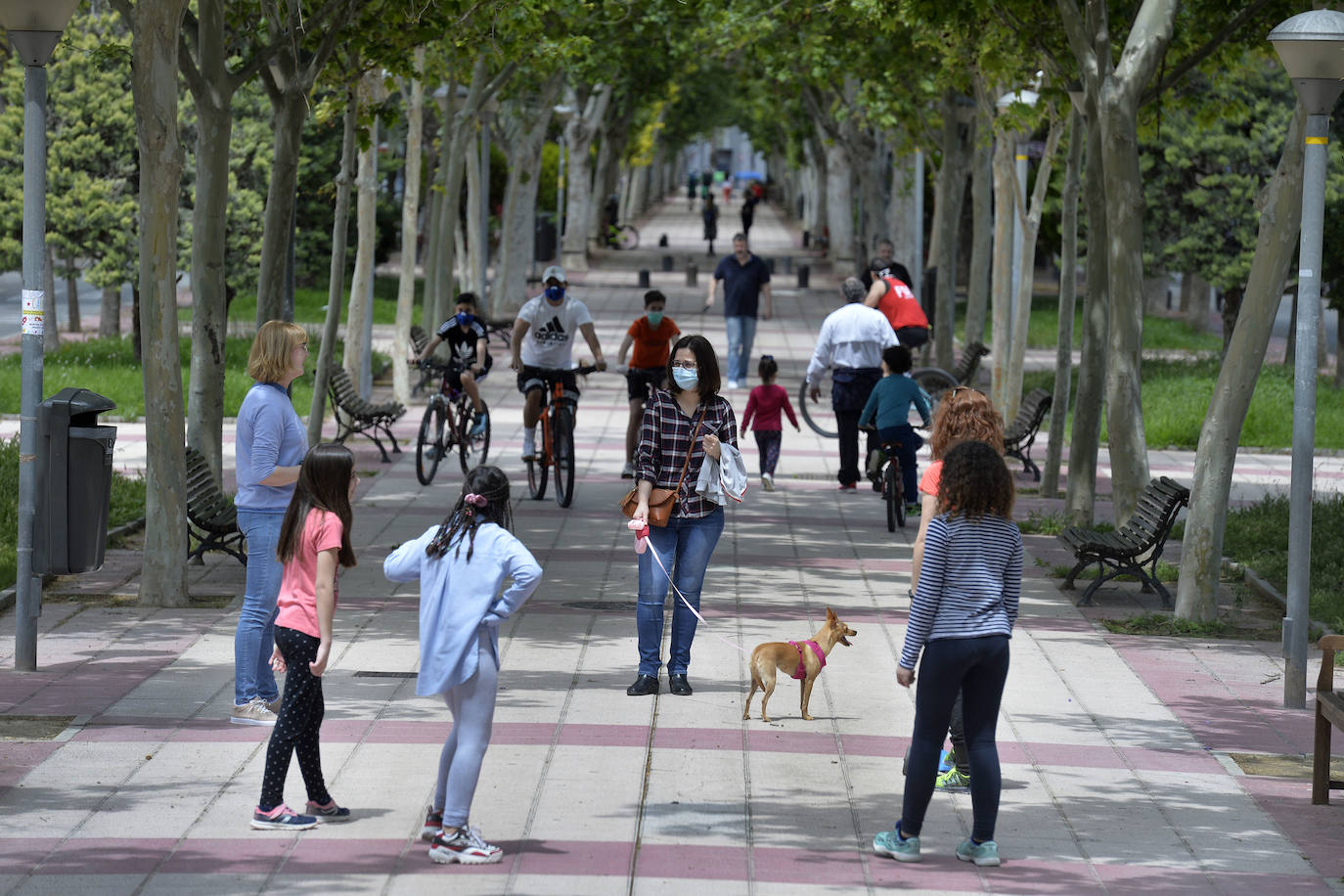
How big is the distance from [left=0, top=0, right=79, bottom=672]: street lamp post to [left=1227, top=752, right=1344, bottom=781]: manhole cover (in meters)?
5.58

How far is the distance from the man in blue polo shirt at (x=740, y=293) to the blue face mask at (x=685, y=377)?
1399 centimetres

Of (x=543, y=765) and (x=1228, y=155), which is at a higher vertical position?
(x=1228, y=155)

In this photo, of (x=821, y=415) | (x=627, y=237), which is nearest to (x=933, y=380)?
(x=821, y=415)

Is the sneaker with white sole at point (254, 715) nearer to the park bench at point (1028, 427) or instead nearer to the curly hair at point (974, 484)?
the curly hair at point (974, 484)

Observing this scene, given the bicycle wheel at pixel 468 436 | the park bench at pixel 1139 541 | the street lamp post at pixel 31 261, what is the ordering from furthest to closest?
1. the bicycle wheel at pixel 468 436
2. the park bench at pixel 1139 541
3. the street lamp post at pixel 31 261

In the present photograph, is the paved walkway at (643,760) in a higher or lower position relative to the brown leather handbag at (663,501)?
lower

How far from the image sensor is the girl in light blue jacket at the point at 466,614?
19.7ft

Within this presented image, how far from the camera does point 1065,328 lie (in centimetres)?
1609

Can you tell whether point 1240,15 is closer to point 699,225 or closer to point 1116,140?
point 1116,140

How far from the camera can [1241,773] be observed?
772cm

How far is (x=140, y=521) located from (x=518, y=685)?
548 cm

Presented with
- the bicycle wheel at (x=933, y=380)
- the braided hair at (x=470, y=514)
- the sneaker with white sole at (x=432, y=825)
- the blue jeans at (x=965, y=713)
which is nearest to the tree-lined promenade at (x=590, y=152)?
the bicycle wheel at (x=933, y=380)

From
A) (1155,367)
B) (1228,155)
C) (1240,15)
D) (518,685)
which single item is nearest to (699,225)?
(1228,155)

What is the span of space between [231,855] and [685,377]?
10.4ft
